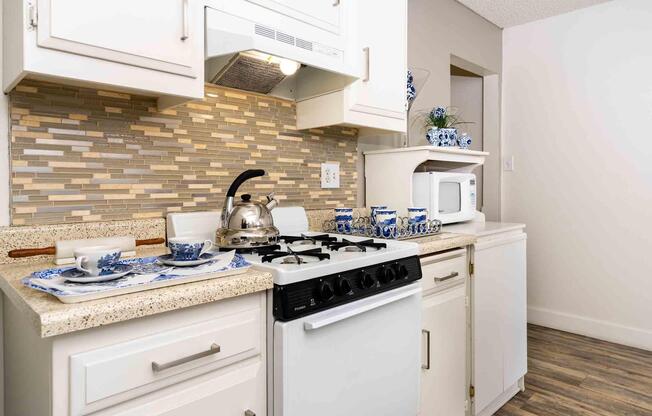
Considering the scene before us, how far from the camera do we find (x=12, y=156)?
120 cm

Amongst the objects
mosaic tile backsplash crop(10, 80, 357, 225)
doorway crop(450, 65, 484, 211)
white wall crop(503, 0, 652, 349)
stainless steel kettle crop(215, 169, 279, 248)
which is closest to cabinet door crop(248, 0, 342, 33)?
mosaic tile backsplash crop(10, 80, 357, 225)

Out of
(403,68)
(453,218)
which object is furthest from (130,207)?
(453,218)

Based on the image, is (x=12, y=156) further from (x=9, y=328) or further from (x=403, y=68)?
(x=403, y=68)

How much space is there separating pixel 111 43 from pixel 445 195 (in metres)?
1.78

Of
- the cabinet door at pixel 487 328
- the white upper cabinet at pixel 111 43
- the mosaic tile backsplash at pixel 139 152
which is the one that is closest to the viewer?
the white upper cabinet at pixel 111 43

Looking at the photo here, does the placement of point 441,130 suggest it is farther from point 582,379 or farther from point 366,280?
point 582,379

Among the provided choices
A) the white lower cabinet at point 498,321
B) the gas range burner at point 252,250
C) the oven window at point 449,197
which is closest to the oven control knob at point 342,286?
the gas range burner at point 252,250

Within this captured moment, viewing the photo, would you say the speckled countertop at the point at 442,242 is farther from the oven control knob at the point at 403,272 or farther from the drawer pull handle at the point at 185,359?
the drawer pull handle at the point at 185,359

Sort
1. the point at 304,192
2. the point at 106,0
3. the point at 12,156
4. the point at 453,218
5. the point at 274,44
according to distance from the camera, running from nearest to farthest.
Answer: the point at 106,0, the point at 12,156, the point at 274,44, the point at 304,192, the point at 453,218

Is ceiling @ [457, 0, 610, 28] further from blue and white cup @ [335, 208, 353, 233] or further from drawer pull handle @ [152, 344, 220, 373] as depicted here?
drawer pull handle @ [152, 344, 220, 373]

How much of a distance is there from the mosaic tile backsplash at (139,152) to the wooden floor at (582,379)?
1709 mm

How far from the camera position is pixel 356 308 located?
120 cm

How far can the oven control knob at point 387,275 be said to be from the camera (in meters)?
1.32

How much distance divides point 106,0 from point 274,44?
0.52m
